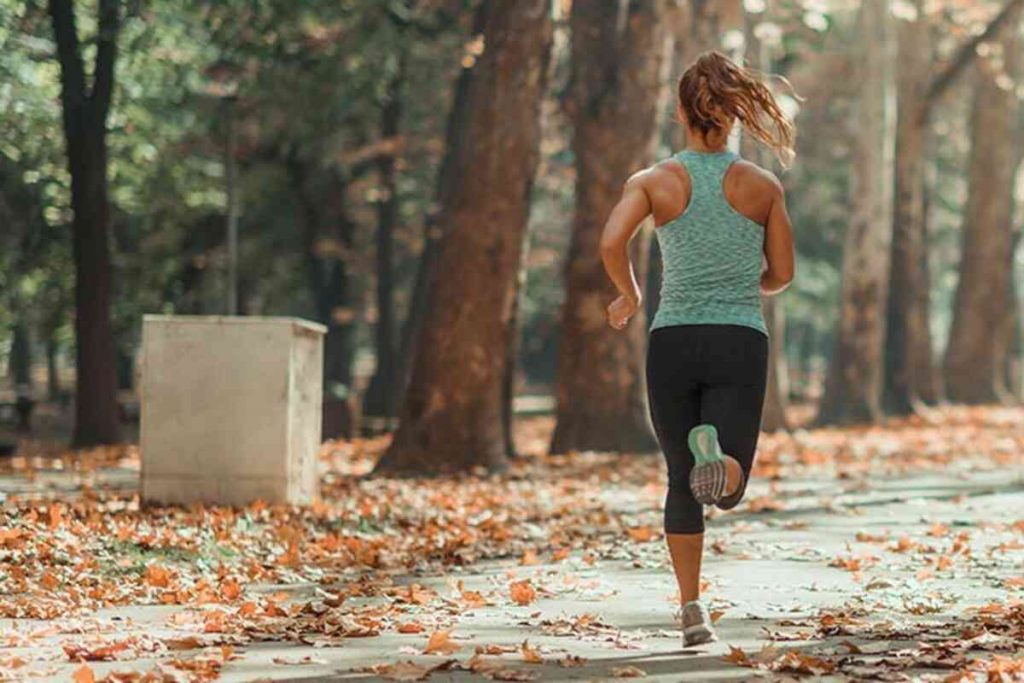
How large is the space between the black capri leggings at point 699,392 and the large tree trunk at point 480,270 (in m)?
9.42

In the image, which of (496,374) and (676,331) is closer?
(676,331)

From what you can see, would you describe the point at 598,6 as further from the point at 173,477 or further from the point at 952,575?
the point at 952,575

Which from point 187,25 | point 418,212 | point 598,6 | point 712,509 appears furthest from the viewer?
point 418,212

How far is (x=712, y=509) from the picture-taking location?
13.5 m

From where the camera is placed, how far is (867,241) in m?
26.5

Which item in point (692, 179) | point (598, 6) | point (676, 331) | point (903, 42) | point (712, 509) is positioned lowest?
point (712, 509)

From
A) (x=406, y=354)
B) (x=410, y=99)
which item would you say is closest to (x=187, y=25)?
(x=406, y=354)

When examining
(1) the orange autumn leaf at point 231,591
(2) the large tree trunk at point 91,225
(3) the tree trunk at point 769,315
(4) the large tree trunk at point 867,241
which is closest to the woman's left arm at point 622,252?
(1) the orange autumn leaf at point 231,591

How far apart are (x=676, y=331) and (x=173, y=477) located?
5.98 meters

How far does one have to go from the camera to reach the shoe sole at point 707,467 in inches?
245

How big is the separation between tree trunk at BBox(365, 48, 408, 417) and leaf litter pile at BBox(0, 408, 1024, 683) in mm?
15331

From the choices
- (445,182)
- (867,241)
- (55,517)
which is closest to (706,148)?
(55,517)

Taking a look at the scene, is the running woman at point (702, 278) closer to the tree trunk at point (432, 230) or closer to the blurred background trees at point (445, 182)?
the blurred background trees at point (445, 182)

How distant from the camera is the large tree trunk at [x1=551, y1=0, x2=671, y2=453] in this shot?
18484 millimetres
